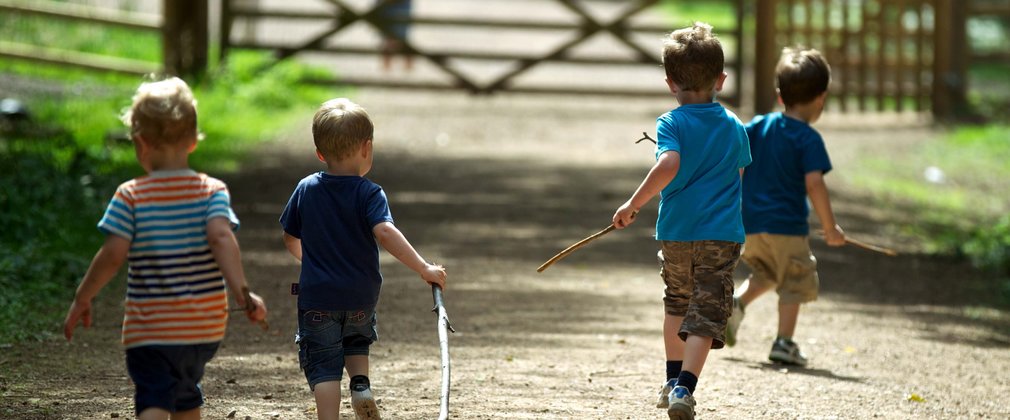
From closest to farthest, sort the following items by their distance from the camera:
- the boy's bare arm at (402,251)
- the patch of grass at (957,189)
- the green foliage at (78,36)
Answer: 1. the boy's bare arm at (402,251)
2. the patch of grass at (957,189)
3. the green foliage at (78,36)

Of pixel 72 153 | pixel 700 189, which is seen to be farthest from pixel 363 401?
pixel 72 153

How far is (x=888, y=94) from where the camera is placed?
16672mm

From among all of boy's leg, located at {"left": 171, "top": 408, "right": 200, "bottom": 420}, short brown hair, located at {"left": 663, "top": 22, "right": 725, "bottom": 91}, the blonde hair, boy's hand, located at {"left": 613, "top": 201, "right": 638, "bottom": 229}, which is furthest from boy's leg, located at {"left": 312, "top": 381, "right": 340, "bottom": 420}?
short brown hair, located at {"left": 663, "top": 22, "right": 725, "bottom": 91}

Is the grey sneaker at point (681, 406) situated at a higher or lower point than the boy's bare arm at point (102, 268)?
lower

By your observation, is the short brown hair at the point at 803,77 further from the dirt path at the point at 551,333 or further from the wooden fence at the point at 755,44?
the wooden fence at the point at 755,44

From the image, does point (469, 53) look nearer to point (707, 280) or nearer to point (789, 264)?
point (789, 264)

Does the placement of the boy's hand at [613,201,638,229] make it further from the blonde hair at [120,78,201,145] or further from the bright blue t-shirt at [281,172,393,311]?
the blonde hair at [120,78,201,145]

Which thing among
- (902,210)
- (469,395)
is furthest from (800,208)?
(902,210)

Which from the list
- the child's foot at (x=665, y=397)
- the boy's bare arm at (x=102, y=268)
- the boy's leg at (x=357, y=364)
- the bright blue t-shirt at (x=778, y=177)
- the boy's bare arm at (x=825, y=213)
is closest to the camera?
the boy's bare arm at (x=102, y=268)

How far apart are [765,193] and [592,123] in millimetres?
9739

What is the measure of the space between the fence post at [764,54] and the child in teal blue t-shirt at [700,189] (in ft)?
36.0

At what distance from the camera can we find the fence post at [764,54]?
51.6 feet

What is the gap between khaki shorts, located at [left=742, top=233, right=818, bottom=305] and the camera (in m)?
6.16

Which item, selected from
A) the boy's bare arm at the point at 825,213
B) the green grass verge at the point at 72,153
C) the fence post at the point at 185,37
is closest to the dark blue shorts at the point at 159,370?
the green grass verge at the point at 72,153
